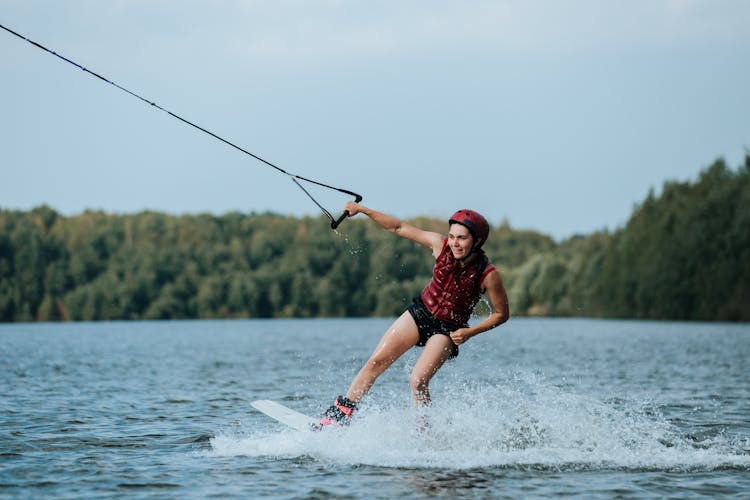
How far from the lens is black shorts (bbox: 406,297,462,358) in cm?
1049

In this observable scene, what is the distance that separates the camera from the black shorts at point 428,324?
1049cm

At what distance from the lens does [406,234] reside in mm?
10617

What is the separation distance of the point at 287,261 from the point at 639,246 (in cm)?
5570

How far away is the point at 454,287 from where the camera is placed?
1033 centimetres

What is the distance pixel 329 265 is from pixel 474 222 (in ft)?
410

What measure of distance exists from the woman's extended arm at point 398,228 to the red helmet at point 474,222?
1.37 feet

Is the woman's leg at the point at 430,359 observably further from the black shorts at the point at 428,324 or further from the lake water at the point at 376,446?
the lake water at the point at 376,446

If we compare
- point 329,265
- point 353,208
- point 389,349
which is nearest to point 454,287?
point 389,349

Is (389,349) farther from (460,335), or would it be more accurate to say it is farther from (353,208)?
(353,208)

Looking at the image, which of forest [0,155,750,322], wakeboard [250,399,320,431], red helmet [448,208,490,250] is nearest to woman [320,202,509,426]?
red helmet [448,208,490,250]

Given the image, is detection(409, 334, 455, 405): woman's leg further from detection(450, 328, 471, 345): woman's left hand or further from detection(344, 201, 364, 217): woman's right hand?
detection(344, 201, 364, 217): woman's right hand

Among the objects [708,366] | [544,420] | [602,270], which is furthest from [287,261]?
[544,420]

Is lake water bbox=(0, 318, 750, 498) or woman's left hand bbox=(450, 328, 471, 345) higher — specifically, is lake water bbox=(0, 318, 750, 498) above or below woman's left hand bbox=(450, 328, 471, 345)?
below

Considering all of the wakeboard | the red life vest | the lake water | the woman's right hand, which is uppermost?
the woman's right hand
